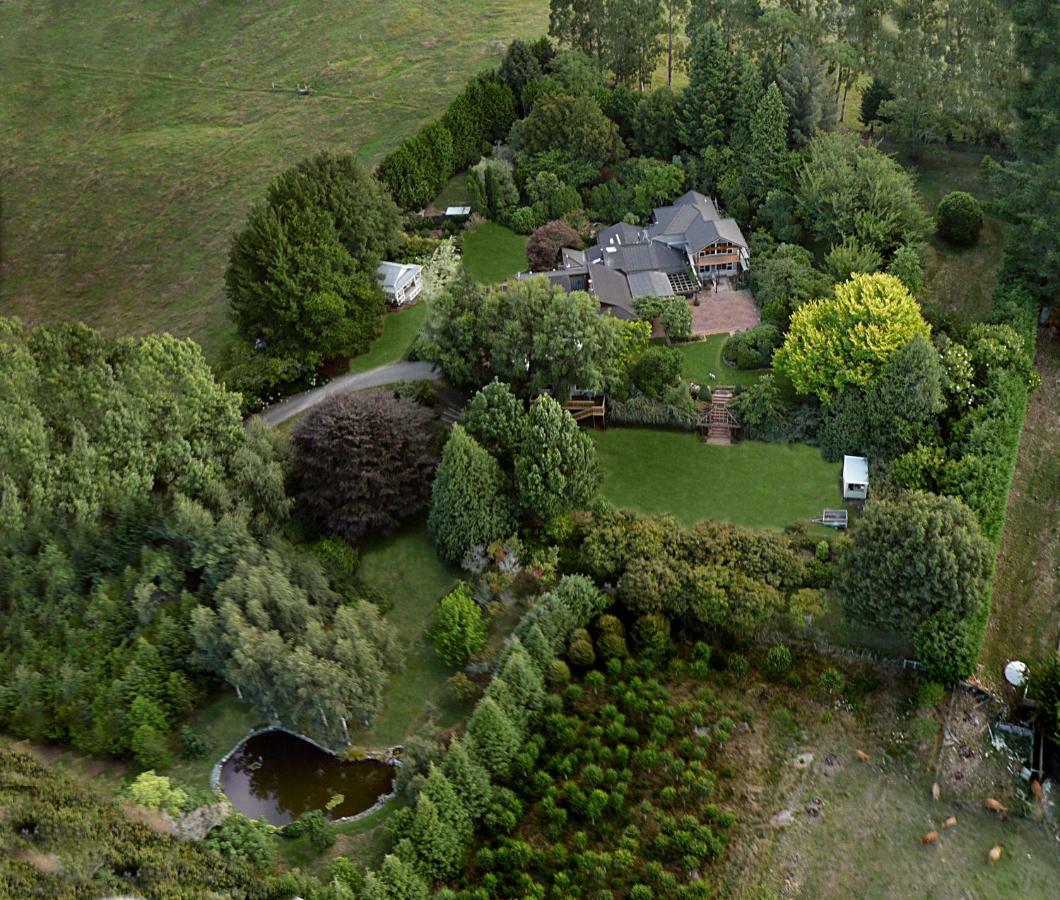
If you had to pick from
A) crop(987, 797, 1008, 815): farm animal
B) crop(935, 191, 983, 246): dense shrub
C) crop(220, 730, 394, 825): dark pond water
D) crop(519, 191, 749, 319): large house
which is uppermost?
crop(935, 191, 983, 246): dense shrub

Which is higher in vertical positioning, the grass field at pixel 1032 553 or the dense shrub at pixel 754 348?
the dense shrub at pixel 754 348

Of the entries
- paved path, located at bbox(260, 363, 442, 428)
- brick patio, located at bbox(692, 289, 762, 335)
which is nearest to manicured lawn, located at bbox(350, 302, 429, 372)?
paved path, located at bbox(260, 363, 442, 428)

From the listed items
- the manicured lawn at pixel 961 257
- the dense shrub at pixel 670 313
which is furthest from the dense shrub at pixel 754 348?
the manicured lawn at pixel 961 257

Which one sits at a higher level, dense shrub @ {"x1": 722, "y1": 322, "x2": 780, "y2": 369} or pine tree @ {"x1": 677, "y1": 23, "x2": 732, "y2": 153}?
pine tree @ {"x1": 677, "y1": 23, "x2": 732, "y2": 153}

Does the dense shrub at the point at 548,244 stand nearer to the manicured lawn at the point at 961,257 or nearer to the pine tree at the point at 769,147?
the pine tree at the point at 769,147

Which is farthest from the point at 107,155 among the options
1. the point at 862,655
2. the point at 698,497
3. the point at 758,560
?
the point at 862,655

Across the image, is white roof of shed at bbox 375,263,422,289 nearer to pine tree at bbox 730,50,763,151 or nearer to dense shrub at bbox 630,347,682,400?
dense shrub at bbox 630,347,682,400
